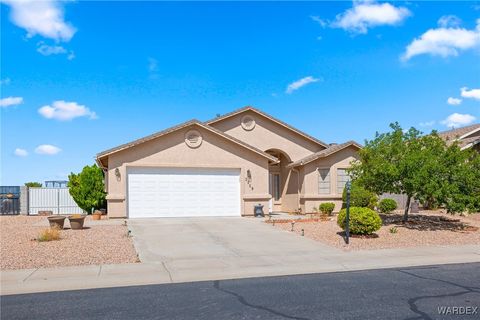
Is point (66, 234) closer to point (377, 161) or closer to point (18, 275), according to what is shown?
point (18, 275)

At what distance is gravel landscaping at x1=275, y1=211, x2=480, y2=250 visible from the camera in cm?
1402

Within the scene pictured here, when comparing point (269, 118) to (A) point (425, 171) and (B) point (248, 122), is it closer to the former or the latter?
(B) point (248, 122)

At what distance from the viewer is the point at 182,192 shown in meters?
21.6

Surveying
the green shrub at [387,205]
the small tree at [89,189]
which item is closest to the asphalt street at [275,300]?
the green shrub at [387,205]

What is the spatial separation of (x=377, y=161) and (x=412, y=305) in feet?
35.0

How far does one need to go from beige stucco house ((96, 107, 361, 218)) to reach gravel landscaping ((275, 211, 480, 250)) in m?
3.96

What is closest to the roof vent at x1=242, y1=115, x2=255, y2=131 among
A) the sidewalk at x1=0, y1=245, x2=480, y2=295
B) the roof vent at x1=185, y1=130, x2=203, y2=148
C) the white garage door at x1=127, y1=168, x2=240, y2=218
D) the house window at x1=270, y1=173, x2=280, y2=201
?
the house window at x1=270, y1=173, x2=280, y2=201

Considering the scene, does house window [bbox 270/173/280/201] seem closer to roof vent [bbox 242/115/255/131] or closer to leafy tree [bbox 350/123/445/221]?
roof vent [bbox 242/115/255/131]

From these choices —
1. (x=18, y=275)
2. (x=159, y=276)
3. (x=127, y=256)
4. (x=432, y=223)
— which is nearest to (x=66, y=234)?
(x=127, y=256)

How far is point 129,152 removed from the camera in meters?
21.1

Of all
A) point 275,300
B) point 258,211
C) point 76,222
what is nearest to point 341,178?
point 258,211

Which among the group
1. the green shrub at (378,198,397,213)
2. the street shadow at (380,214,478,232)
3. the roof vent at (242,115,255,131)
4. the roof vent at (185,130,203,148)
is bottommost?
the street shadow at (380,214,478,232)

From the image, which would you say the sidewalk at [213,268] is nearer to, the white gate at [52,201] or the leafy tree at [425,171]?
the leafy tree at [425,171]

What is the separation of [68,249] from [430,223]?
14.1 metres
